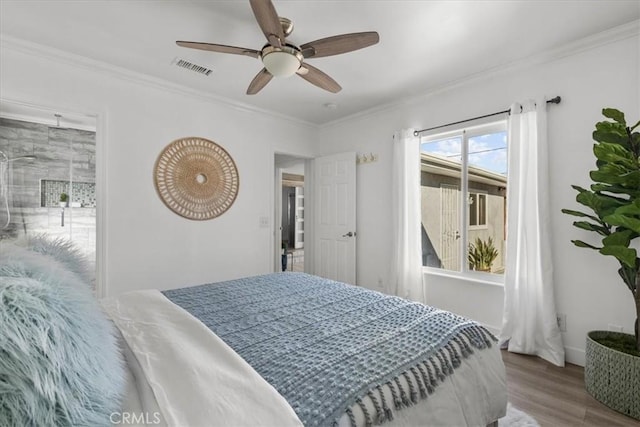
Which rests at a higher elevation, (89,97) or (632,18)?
(632,18)

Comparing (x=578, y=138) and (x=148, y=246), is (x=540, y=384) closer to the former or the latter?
(x=578, y=138)

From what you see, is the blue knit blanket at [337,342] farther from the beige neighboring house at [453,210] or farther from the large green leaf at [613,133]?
the beige neighboring house at [453,210]

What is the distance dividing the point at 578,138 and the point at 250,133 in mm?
3308

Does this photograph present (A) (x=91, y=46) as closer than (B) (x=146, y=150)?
Yes

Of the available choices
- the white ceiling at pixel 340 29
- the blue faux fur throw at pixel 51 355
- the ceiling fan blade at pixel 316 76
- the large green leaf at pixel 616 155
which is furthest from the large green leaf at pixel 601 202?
the blue faux fur throw at pixel 51 355

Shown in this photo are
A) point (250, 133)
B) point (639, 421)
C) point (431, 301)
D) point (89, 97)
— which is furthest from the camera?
point (250, 133)

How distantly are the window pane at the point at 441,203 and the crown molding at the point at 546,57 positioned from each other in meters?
0.54

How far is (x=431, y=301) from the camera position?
330 cm

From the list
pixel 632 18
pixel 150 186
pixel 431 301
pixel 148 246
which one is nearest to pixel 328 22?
pixel 632 18

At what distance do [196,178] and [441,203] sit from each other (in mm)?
2817

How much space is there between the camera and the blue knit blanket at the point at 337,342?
0.94m

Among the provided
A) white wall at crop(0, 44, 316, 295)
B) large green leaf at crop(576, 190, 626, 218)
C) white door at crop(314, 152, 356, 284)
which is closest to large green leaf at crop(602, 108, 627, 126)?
large green leaf at crop(576, 190, 626, 218)

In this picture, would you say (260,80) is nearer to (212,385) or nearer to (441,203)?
(212,385)

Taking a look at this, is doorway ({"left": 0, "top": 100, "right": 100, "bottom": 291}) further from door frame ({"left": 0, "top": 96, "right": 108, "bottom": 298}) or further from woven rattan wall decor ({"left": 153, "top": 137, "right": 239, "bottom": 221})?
woven rattan wall decor ({"left": 153, "top": 137, "right": 239, "bottom": 221})
